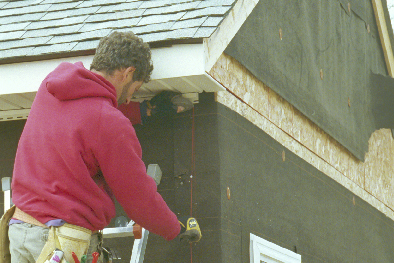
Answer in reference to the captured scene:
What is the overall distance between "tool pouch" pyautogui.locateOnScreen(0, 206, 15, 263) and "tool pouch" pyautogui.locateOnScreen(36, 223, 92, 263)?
A: 33 centimetres

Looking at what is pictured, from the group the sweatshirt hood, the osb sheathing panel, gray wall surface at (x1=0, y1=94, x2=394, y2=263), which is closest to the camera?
the sweatshirt hood

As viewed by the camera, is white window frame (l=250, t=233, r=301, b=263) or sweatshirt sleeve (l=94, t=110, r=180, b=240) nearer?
sweatshirt sleeve (l=94, t=110, r=180, b=240)

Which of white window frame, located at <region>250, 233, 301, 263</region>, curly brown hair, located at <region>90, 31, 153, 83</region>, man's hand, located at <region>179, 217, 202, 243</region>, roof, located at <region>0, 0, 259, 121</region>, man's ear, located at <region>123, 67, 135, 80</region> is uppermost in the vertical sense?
roof, located at <region>0, 0, 259, 121</region>

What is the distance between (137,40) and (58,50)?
48.9 inches

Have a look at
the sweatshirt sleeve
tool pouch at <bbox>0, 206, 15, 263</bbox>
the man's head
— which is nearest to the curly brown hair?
the man's head

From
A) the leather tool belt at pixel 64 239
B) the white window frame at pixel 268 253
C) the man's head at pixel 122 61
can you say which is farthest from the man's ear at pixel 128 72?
the white window frame at pixel 268 253

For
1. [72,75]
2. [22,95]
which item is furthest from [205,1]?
[72,75]

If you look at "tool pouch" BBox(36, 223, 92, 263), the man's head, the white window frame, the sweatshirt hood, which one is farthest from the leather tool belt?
the white window frame

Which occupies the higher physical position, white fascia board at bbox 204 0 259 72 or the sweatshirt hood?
white fascia board at bbox 204 0 259 72

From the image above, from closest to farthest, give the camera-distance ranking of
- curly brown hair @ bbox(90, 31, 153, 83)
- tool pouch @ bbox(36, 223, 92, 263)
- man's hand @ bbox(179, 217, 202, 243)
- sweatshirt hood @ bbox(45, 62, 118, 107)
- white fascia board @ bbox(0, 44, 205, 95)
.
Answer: tool pouch @ bbox(36, 223, 92, 263), sweatshirt hood @ bbox(45, 62, 118, 107), curly brown hair @ bbox(90, 31, 153, 83), man's hand @ bbox(179, 217, 202, 243), white fascia board @ bbox(0, 44, 205, 95)

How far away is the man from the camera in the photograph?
320 centimetres

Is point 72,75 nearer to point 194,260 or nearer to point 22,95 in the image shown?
point 22,95

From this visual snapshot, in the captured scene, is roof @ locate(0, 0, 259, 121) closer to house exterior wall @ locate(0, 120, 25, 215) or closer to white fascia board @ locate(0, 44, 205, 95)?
white fascia board @ locate(0, 44, 205, 95)

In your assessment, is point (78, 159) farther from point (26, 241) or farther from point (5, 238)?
point (5, 238)
